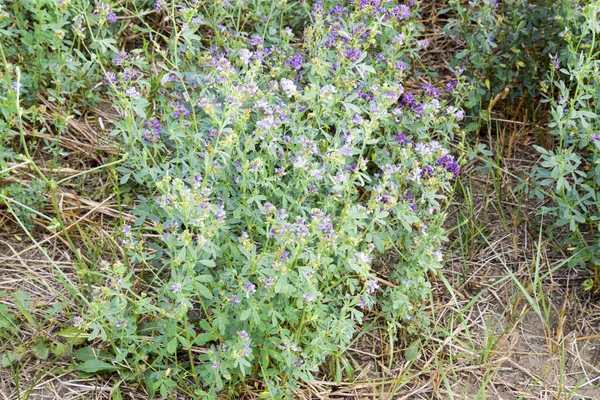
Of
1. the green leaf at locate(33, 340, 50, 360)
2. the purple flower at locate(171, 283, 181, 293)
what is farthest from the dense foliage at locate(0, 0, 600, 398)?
the green leaf at locate(33, 340, 50, 360)

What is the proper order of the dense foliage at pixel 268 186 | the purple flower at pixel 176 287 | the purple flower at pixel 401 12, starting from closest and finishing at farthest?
the purple flower at pixel 176 287, the dense foliage at pixel 268 186, the purple flower at pixel 401 12

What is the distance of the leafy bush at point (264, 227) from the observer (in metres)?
2.78

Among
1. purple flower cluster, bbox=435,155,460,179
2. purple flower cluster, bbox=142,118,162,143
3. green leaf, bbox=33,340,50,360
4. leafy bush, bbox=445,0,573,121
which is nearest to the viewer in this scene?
green leaf, bbox=33,340,50,360

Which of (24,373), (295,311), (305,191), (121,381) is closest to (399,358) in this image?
(295,311)

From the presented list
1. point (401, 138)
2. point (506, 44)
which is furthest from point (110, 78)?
point (506, 44)

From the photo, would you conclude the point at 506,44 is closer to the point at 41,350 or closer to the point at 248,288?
the point at 248,288

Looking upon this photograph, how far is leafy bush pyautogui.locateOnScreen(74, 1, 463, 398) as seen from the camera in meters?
2.78

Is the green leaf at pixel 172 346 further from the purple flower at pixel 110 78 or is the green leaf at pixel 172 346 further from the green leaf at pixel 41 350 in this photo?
the purple flower at pixel 110 78

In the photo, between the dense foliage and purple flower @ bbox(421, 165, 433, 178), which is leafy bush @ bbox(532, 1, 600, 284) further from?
purple flower @ bbox(421, 165, 433, 178)

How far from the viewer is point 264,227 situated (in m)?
3.14

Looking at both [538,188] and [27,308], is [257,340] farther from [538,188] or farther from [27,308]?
[538,188]

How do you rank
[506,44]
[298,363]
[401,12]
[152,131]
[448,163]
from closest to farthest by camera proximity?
[298,363], [152,131], [448,163], [401,12], [506,44]

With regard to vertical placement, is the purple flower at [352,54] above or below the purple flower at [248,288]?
above

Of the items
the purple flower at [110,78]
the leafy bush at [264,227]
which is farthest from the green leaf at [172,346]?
the purple flower at [110,78]
